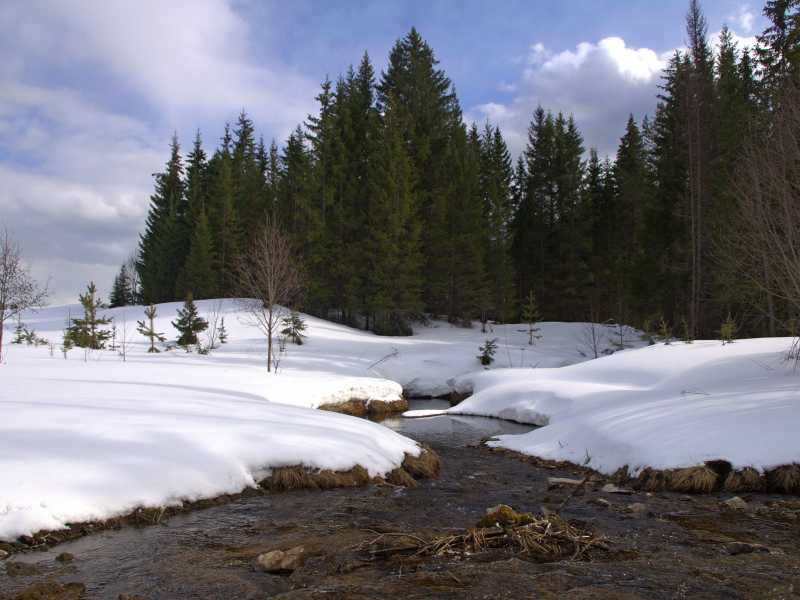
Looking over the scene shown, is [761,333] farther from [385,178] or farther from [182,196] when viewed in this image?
[182,196]

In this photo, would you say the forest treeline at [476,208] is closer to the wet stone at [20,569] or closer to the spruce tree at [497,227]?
the spruce tree at [497,227]

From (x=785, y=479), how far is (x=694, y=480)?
107cm

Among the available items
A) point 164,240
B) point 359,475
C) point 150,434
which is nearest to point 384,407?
point 359,475

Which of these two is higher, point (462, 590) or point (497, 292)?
point (497, 292)

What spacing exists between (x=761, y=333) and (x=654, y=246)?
272 inches

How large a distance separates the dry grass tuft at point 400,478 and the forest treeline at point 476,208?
13.8 meters

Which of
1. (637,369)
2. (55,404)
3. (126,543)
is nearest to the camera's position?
(126,543)

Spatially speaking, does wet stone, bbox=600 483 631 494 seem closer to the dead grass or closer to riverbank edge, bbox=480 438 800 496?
riverbank edge, bbox=480 438 800 496

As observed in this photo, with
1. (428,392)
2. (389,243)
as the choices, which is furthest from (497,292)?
(428,392)

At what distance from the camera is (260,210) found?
3706 cm

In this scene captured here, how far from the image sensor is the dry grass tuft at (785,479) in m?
6.13

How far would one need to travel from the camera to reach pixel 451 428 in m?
12.8

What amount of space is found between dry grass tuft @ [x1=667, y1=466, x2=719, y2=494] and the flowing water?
0.32 m

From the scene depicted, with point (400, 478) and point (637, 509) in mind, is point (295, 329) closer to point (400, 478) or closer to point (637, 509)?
point (400, 478)
